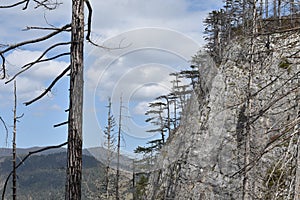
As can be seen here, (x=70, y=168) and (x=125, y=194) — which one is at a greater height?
(x=70, y=168)

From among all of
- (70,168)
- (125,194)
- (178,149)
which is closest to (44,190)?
(125,194)

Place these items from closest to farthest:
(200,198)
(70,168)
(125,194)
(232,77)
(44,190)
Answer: (70,168)
(200,198)
(232,77)
(125,194)
(44,190)

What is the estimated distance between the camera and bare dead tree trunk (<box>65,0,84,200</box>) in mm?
4559

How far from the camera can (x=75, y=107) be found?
15.3 ft

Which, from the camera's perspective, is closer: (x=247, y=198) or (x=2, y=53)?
(x=2, y=53)

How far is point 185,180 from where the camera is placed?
18391 millimetres

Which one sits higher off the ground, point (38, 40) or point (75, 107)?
point (38, 40)

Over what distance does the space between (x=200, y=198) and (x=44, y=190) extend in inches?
6718

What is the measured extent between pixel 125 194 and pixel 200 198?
1326cm

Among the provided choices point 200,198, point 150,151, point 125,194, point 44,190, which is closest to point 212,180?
point 200,198

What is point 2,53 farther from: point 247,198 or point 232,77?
point 232,77

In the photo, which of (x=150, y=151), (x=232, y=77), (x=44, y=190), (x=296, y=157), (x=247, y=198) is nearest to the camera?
(x=296, y=157)

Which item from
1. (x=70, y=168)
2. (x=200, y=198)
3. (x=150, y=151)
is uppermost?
(x=70, y=168)

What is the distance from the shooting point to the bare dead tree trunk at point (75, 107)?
4559 mm
